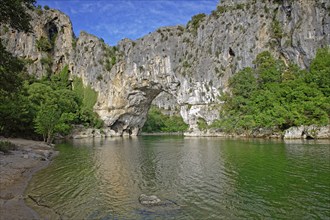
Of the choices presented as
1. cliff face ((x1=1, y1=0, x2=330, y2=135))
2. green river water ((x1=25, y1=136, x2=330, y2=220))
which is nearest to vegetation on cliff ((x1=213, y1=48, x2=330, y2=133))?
cliff face ((x1=1, y1=0, x2=330, y2=135))

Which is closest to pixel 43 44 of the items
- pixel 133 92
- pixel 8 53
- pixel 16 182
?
pixel 133 92

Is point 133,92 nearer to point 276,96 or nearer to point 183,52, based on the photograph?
point 183,52

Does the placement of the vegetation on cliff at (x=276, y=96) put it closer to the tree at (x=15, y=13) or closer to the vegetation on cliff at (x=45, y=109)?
the vegetation on cliff at (x=45, y=109)

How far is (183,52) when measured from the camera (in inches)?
2365

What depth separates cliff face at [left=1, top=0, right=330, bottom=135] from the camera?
45.6 m

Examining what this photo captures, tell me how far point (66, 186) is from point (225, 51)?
48186 millimetres

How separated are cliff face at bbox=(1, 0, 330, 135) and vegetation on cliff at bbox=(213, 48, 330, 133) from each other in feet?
8.59

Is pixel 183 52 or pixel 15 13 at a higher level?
pixel 183 52

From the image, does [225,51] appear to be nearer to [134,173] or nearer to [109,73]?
[109,73]

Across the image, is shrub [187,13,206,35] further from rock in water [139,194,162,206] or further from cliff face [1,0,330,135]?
rock in water [139,194,162,206]

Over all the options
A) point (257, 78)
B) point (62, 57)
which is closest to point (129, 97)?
point (62, 57)

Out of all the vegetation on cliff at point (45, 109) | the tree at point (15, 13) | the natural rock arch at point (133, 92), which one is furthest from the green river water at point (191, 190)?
the natural rock arch at point (133, 92)

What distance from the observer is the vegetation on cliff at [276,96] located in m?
35.8

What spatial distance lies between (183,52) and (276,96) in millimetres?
25676
